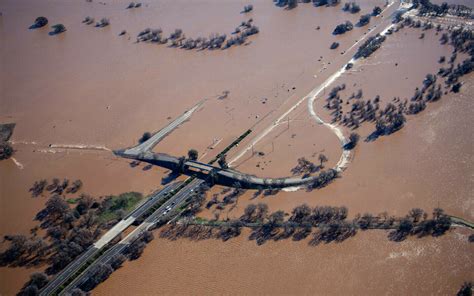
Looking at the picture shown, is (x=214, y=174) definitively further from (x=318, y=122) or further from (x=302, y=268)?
(x=318, y=122)

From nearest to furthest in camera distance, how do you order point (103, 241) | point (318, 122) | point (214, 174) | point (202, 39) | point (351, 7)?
1. point (103, 241)
2. point (214, 174)
3. point (318, 122)
4. point (202, 39)
5. point (351, 7)

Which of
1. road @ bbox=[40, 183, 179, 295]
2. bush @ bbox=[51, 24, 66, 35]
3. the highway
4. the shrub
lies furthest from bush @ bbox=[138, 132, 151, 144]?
bush @ bbox=[51, 24, 66, 35]

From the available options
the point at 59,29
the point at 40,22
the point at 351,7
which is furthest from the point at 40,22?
the point at 351,7

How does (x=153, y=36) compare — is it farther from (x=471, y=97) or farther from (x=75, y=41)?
(x=471, y=97)

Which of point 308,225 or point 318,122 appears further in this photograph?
point 318,122

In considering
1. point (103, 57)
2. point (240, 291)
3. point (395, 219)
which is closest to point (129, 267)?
point (240, 291)

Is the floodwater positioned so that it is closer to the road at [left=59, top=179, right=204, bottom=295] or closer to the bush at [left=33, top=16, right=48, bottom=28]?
the road at [left=59, top=179, right=204, bottom=295]
